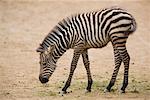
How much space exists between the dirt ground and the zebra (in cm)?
55

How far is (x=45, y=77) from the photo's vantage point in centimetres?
1110

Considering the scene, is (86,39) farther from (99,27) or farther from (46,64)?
(46,64)

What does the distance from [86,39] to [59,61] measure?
4.54 metres

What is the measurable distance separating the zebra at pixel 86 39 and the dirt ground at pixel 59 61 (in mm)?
549

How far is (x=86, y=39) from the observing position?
36.8 feet

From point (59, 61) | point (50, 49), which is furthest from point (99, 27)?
point (59, 61)

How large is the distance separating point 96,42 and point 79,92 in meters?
1.18

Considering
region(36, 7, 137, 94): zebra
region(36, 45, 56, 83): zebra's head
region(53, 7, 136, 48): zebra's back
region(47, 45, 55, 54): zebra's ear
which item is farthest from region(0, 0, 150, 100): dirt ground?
region(53, 7, 136, 48): zebra's back

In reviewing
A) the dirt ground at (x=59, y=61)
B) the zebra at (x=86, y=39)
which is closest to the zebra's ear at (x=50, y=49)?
the zebra at (x=86, y=39)

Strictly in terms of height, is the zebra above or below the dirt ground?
above

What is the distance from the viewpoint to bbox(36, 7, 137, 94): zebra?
11047mm

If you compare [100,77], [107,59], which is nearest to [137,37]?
[107,59]

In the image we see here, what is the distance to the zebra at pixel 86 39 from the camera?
36.2 feet

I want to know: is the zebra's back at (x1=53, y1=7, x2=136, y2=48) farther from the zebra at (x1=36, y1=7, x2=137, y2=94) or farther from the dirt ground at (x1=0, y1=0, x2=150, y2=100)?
the dirt ground at (x1=0, y1=0, x2=150, y2=100)
